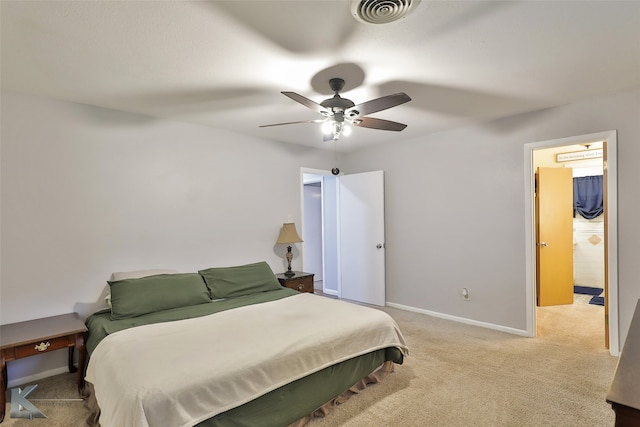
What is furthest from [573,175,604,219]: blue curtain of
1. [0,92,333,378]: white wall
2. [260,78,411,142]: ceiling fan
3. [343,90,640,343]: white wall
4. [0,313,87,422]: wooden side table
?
[0,313,87,422]: wooden side table

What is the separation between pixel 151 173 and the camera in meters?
3.45

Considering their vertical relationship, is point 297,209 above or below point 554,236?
above

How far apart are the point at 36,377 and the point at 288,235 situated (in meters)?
2.78

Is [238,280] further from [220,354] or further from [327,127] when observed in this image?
[327,127]

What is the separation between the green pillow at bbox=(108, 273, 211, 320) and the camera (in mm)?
2725

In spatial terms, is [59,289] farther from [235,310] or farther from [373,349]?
[373,349]

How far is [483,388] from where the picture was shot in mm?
2521

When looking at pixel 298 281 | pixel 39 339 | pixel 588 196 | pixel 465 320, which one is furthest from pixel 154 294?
pixel 588 196

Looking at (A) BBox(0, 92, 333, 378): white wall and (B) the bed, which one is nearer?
(B) the bed

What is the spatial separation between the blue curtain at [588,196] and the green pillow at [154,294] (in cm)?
625

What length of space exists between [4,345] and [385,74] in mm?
3295

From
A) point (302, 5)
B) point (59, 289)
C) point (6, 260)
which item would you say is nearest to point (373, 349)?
point (302, 5)

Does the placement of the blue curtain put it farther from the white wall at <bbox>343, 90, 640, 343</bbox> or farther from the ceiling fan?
the ceiling fan

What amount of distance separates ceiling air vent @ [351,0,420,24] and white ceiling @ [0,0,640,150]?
10 centimetres
